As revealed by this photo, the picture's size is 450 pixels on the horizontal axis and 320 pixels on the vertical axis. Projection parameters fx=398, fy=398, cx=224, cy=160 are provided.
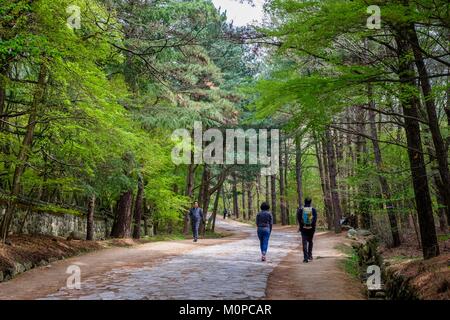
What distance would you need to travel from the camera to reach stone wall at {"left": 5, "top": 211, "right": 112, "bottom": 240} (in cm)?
1304

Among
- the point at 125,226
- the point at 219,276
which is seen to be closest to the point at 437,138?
the point at 219,276

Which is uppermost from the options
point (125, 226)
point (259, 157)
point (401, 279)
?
point (259, 157)

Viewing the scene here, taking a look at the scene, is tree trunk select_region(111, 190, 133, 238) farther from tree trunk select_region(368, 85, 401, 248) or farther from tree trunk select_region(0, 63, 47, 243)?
tree trunk select_region(368, 85, 401, 248)

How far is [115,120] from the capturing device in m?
11.8

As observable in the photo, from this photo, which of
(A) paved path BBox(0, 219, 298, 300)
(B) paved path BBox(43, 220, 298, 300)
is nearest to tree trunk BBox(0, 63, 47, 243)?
(A) paved path BBox(0, 219, 298, 300)

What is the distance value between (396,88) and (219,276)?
18.0ft

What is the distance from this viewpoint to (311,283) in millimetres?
8133

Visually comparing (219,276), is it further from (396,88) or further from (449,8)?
(449,8)

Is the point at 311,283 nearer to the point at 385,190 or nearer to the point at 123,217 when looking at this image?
the point at 385,190

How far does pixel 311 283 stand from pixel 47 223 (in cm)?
1104

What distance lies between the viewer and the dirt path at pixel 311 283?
6906 millimetres

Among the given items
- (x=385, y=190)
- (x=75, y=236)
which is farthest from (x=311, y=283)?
(x=75, y=236)

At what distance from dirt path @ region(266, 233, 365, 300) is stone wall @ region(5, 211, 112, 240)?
8.45 metres

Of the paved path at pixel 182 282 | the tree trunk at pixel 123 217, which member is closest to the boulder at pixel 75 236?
the tree trunk at pixel 123 217
